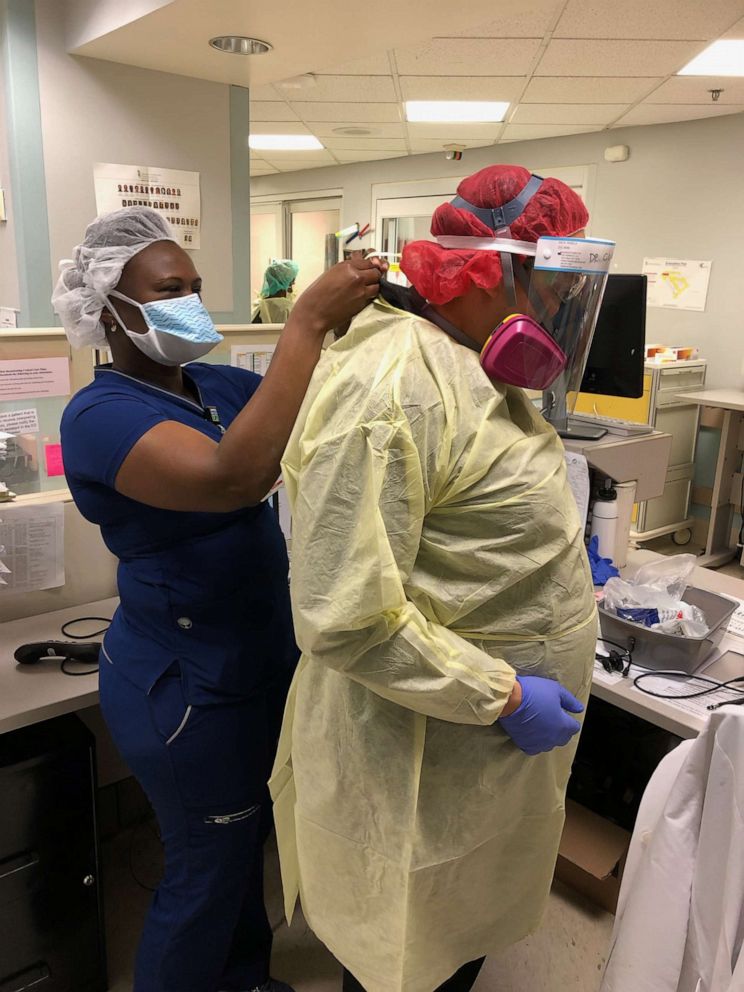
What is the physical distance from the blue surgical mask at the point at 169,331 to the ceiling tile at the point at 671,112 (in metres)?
4.09

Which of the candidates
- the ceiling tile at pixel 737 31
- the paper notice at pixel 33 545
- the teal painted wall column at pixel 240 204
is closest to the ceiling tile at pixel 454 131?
the ceiling tile at pixel 737 31

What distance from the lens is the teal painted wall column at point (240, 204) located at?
2.75 m

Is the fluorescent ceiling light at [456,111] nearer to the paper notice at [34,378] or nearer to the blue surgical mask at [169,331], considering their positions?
the paper notice at [34,378]

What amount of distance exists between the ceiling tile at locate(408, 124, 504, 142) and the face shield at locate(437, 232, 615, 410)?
4642mm

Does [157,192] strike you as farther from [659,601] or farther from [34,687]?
[659,601]

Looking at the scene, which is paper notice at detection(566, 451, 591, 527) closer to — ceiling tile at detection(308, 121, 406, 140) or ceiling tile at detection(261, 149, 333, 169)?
ceiling tile at detection(308, 121, 406, 140)

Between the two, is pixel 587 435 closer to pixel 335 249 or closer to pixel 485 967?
pixel 335 249

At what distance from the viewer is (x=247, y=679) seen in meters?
1.26

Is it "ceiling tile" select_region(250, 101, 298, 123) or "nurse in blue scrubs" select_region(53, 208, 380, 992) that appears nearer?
"nurse in blue scrubs" select_region(53, 208, 380, 992)

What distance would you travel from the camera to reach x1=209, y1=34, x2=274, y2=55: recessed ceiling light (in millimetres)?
2199

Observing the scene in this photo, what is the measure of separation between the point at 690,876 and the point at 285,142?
6.10 metres

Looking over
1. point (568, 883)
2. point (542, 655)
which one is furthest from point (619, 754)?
point (542, 655)

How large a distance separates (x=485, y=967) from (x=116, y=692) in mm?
1141

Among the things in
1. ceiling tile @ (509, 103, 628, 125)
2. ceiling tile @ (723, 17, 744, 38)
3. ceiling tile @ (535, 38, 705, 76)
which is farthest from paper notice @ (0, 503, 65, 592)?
ceiling tile @ (509, 103, 628, 125)
